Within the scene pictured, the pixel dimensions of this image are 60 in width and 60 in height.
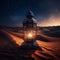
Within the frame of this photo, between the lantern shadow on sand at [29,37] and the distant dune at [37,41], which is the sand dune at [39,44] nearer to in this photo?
the distant dune at [37,41]

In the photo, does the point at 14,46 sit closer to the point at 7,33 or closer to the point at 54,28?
the point at 7,33

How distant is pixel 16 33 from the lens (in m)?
3.87

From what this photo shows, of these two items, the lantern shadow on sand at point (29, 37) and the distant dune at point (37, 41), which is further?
the lantern shadow on sand at point (29, 37)

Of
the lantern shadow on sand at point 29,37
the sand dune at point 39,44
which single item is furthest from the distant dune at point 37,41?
the lantern shadow on sand at point 29,37

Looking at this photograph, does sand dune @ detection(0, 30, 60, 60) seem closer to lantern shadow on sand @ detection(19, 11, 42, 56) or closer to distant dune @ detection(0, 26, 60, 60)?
distant dune @ detection(0, 26, 60, 60)

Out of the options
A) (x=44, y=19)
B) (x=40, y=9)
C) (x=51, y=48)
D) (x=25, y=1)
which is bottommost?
(x=51, y=48)

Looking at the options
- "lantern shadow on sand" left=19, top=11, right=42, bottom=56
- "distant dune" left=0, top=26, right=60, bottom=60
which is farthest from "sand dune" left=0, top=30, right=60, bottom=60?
"lantern shadow on sand" left=19, top=11, right=42, bottom=56

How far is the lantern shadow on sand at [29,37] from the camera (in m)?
3.27

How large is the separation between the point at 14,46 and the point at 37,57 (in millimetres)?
655

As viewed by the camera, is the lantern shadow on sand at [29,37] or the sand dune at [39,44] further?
the lantern shadow on sand at [29,37]

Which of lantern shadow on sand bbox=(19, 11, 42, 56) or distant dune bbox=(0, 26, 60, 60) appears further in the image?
lantern shadow on sand bbox=(19, 11, 42, 56)

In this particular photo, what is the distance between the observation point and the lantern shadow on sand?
3274mm

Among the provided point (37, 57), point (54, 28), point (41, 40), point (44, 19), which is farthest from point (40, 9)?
point (37, 57)

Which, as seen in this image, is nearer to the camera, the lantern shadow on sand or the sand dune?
the sand dune
